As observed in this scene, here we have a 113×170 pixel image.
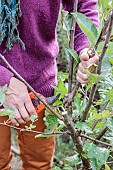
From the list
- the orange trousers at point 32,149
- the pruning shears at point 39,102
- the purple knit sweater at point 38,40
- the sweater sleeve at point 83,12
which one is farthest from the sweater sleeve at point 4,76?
the orange trousers at point 32,149

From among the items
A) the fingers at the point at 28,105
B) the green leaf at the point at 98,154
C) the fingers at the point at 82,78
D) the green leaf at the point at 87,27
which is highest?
the green leaf at the point at 87,27

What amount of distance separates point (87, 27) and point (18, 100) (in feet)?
1.51

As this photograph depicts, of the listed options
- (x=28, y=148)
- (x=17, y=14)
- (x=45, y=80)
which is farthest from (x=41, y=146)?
(x=17, y=14)

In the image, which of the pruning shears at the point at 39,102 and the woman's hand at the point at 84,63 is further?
the pruning shears at the point at 39,102

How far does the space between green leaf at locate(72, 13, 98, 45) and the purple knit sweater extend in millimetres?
376

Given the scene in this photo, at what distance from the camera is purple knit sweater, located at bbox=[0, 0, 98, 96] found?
1166 millimetres

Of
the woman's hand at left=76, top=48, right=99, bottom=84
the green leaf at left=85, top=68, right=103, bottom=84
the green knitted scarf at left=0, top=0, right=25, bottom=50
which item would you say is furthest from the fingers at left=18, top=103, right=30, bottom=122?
the green leaf at left=85, top=68, right=103, bottom=84

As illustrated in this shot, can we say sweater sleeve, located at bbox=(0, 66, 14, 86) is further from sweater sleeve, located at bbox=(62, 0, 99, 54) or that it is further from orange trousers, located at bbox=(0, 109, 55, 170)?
orange trousers, located at bbox=(0, 109, 55, 170)

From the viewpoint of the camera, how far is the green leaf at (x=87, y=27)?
2.47ft

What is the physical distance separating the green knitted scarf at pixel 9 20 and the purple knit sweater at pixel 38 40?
2.9 inches

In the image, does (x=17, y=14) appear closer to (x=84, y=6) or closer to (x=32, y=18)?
(x=32, y=18)

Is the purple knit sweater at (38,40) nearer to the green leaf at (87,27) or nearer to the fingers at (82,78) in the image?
the fingers at (82,78)

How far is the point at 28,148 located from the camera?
5.10 feet

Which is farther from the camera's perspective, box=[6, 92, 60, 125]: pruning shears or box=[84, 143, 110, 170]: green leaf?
box=[6, 92, 60, 125]: pruning shears
